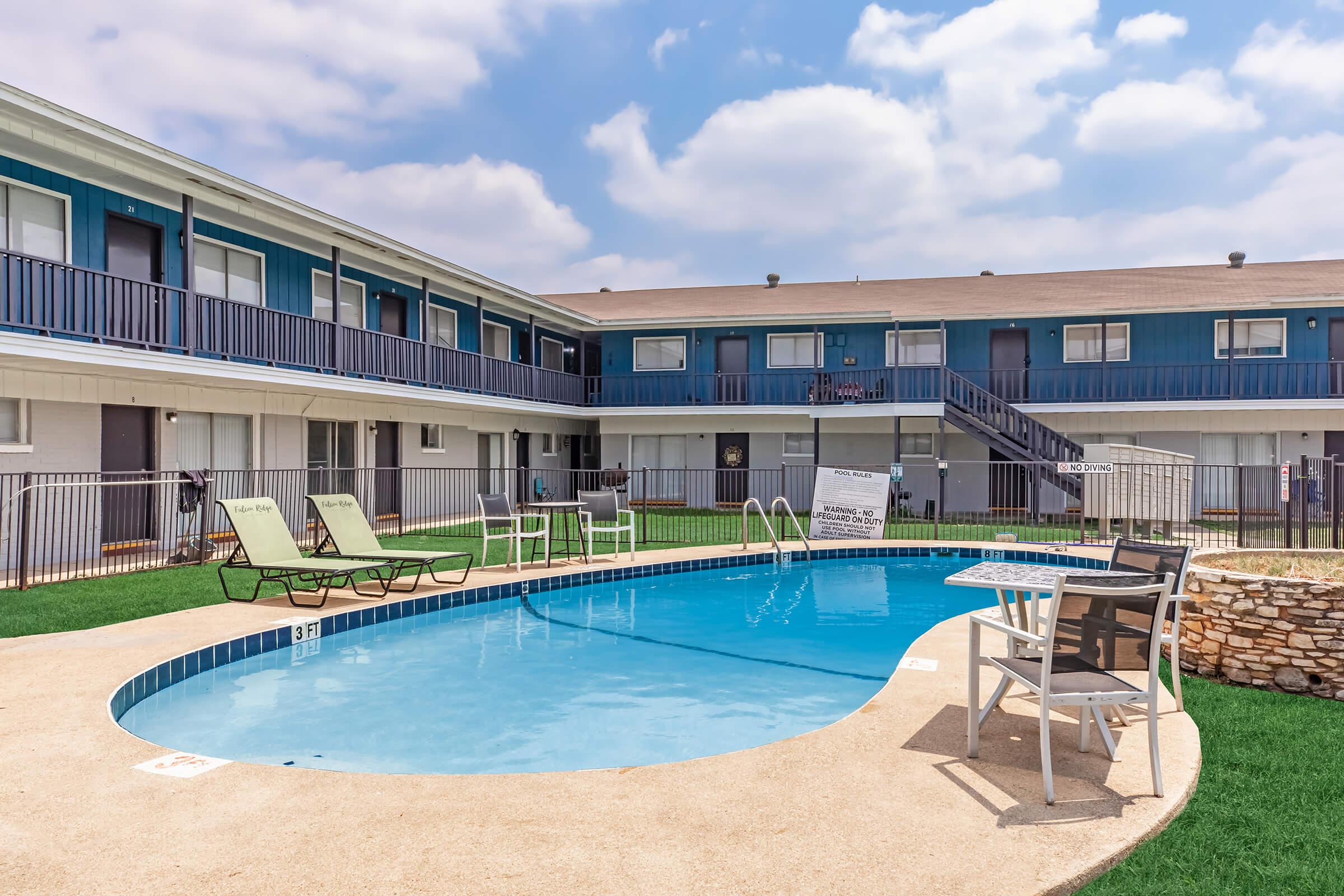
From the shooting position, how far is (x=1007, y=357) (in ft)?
74.3

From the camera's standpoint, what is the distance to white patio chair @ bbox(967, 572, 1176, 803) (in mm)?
3486

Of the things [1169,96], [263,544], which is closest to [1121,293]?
[1169,96]

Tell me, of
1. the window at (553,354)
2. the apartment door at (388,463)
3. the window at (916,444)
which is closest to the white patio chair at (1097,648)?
the apartment door at (388,463)

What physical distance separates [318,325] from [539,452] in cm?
1052

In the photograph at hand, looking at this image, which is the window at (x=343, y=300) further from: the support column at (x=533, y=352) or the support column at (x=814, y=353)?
the support column at (x=814, y=353)

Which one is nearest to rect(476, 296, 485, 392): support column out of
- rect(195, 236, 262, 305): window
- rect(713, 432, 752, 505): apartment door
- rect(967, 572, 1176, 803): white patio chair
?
rect(195, 236, 262, 305): window

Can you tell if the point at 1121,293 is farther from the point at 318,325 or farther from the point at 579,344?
the point at 318,325

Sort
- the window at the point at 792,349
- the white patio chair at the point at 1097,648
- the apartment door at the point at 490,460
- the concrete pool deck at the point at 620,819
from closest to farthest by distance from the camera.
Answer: the concrete pool deck at the point at 620,819 < the white patio chair at the point at 1097,648 < the apartment door at the point at 490,460 < the window at the point at 792,349

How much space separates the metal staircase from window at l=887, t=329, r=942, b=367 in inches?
104

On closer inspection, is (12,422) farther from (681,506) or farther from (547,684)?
(681,506)

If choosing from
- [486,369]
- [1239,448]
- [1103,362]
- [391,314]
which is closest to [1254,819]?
[486,369]

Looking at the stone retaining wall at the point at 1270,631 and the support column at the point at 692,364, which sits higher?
the support column at the point at 692,364

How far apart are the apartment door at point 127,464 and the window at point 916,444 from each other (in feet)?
56.9

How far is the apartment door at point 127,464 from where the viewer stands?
1248cm
